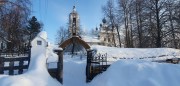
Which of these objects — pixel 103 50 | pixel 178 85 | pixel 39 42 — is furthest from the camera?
pixel 103 50

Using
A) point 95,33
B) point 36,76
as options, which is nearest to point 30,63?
point 36,76

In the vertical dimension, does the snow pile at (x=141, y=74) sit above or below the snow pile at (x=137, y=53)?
below

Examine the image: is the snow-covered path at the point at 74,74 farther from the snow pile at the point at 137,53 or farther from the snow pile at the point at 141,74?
the snow pile at the point at 137,53

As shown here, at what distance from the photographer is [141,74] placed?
11742mm

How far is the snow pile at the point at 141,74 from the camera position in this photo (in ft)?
36.5

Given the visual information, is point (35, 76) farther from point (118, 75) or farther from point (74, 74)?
point (74, 74)

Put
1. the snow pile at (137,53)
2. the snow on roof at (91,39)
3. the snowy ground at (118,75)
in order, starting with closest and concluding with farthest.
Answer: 1. the snowy ground at (118,75)
2. the snow pile at (137,53)
3. the snow on roof at (91,39)

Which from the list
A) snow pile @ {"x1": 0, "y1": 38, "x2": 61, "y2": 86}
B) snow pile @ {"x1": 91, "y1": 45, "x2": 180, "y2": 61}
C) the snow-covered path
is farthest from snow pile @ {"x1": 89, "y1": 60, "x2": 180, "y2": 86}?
snow pile @ {"x1": 91, "y1": 45, "x2": 180, "y2": 61}

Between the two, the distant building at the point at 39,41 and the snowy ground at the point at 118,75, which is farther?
the distant building at the point at 39,41

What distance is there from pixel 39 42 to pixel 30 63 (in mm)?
1387

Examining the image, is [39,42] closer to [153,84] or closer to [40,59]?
[40,59]

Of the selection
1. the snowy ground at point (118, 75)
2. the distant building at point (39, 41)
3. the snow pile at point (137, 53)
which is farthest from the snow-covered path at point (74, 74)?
the snow pile at point (137, 53)

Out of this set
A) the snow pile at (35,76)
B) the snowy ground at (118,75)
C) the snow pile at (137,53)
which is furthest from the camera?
the snow pile at (137,53)

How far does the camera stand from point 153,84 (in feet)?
35.4
